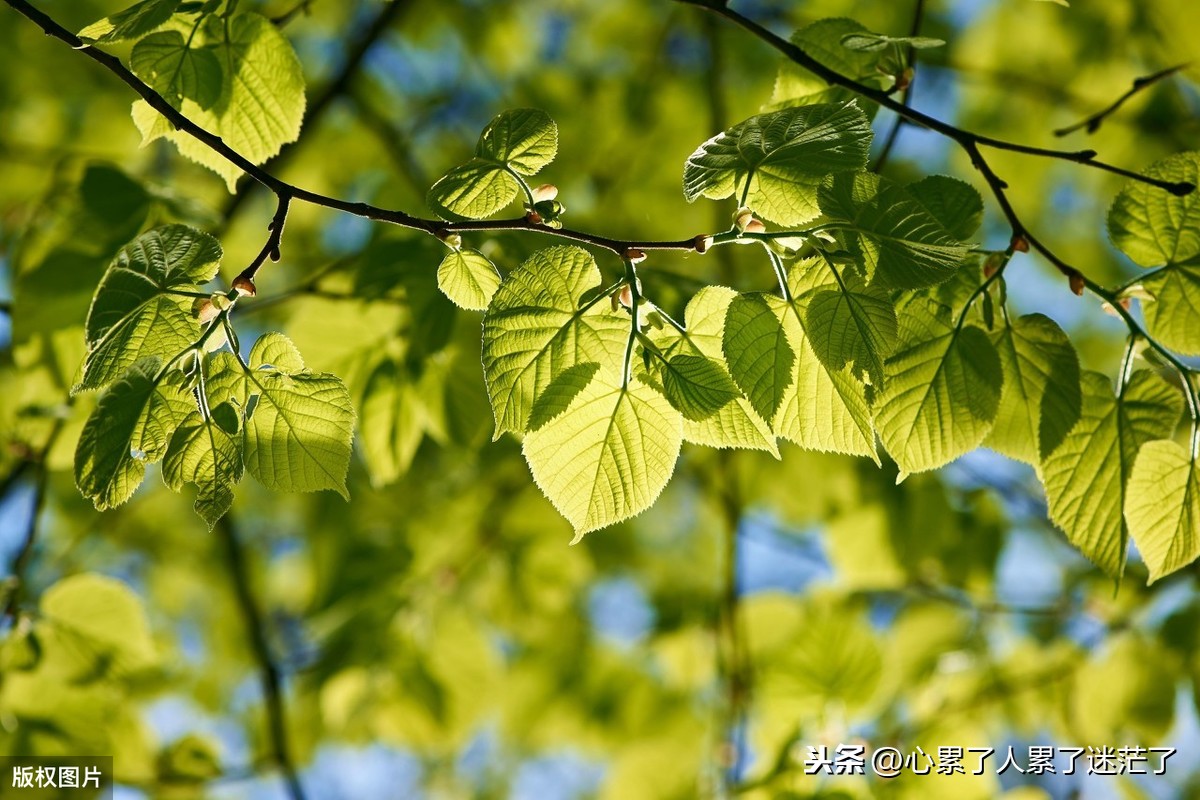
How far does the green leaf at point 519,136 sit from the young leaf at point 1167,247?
0.79 meters

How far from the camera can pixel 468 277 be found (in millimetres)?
1172

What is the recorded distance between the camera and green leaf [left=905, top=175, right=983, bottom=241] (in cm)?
112

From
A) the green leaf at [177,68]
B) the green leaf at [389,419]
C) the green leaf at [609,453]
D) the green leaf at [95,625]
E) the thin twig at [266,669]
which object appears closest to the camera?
the green leaf at [609,453]

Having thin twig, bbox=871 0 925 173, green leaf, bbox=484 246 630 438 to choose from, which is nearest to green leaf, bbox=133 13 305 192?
green leaf, bbox=484 246 630 438

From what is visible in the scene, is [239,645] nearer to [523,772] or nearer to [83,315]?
[83,315]

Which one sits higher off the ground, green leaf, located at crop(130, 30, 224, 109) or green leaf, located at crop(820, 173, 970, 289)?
green leaf, located at crop(130, 30, 224, 109)

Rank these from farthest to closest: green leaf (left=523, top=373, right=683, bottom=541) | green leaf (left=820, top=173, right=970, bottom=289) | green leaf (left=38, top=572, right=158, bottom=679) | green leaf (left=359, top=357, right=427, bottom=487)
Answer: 1. green leaf (left=38, top=572, right=158, bottom=679)
2. green leaf (left=359, top=357, right=427, bottom=487)
3. green leaf (left=523, top=373, right=683, bottom=541)
4. green leaf (left=820, top=173, right=970, bottom=289)

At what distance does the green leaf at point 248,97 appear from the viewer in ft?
4.49

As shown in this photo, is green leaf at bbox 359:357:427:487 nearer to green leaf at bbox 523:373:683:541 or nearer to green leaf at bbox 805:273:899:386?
green leaf at bbox 523:373:683:541

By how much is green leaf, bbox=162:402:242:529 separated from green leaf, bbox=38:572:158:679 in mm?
1279

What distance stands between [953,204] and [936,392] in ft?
0.81

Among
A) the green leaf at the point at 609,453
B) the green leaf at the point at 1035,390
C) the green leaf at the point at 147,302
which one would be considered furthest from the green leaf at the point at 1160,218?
the green leaf at the point at 147,302

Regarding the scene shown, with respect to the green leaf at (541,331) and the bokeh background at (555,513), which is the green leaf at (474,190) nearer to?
the green leaf at (541,331)

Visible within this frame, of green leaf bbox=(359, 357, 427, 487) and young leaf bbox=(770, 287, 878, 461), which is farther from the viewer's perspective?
green leaf bbox=(359, 357, 427, 487)
